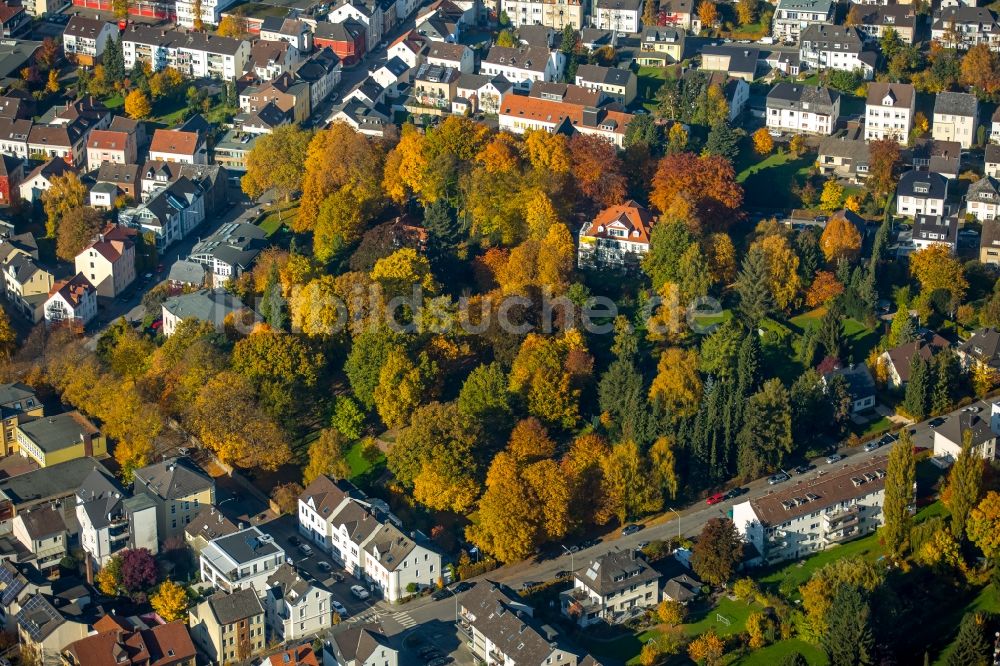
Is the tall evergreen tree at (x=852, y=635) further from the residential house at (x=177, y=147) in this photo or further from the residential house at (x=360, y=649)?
the residential house at (x=177, y=147)

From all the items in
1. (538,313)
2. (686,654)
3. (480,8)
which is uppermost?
(480,8)

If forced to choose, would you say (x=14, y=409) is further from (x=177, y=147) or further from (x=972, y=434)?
(x=972, y=434)

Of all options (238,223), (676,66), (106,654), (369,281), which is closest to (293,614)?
(106,654)

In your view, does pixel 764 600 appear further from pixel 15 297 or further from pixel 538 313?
pixel 15 297

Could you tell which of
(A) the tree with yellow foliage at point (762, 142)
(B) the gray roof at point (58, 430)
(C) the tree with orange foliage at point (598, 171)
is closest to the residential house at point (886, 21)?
(A) the tree with yellow foliage at point (762, 142)

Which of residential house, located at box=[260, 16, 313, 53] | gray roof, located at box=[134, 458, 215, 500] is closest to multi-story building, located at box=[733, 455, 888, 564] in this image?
gray roof, located at box=[134, 458, 215, 500]
